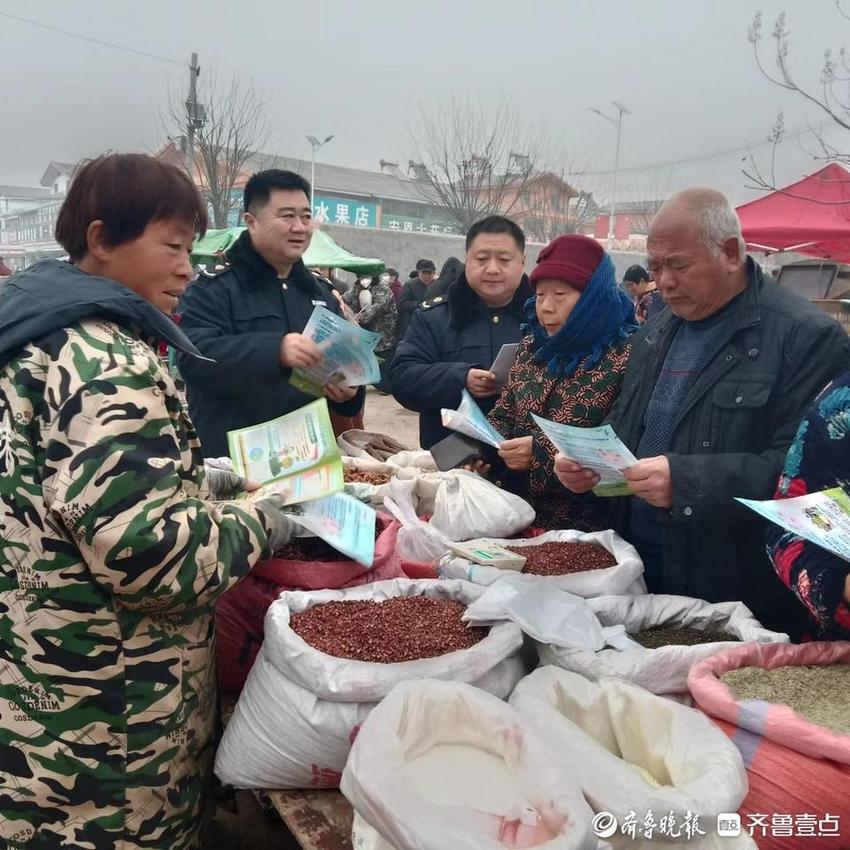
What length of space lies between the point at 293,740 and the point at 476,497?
120 cm

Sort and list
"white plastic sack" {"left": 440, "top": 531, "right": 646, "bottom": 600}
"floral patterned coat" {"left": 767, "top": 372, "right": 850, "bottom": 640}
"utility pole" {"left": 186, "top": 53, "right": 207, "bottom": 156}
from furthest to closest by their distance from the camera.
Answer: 1. "utility pole" {"left": 186, "top": 53, "right": 207, "bottom": 156}
2. "white plastic sack" {"left": 440, "top": 531, "right": 646, "bottom": 600}
3. "floral patterned coat" {"left": 767, "top": 372, "right": 850, "bottom": 640}

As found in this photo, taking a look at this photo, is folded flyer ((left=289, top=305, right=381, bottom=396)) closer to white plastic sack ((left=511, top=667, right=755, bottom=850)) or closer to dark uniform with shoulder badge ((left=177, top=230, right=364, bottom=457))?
dark uniform with shoulder badge ((left=177, top=230, right=364, bottom=457))

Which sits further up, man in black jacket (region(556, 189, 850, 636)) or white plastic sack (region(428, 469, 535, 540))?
man in black jacket (region(556, 189, 850, 636))

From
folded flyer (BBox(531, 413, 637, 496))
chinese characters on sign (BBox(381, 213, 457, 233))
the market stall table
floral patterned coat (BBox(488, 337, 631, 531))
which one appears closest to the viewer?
the market stall table

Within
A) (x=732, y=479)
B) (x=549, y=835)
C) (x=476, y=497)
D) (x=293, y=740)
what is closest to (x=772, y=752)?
(x=549, y=835)

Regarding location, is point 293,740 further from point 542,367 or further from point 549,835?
point 542,367

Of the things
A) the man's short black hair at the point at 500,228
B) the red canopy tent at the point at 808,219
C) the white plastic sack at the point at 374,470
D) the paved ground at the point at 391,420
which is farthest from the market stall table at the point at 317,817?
the red canopy tent at the point at 808,219

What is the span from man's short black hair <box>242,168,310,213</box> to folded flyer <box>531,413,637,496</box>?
1676 mm

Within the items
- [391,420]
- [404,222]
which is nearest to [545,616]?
[391,420]

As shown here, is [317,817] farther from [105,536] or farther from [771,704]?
[771,704]

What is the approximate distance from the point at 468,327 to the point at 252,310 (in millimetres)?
1020

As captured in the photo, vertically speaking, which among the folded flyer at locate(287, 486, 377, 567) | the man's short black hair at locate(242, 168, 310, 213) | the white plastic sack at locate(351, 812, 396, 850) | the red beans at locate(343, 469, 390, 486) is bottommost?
the white plastic sack at locate(351, 812, 396, 850)

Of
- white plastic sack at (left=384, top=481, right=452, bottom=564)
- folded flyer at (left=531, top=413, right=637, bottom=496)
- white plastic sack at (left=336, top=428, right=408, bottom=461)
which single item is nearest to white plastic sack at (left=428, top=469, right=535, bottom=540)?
white plastic sack at (left=384, top=481, right=452, bottom=564)

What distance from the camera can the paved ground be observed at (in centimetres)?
811
